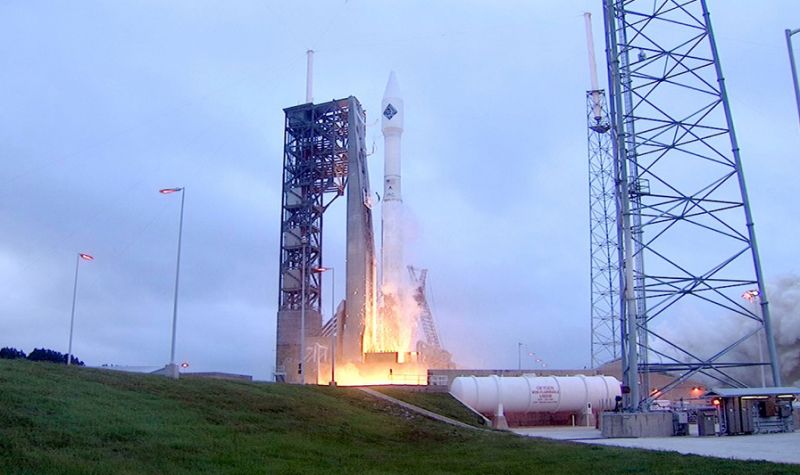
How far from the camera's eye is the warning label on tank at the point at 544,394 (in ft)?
166

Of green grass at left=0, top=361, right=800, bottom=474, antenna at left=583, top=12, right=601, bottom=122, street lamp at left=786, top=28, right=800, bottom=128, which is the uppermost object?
antenna at left=583, top=12, right=601, bottom=122

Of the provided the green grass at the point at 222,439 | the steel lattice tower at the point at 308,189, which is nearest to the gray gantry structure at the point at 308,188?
the steel lattice tower at the point at 308,189

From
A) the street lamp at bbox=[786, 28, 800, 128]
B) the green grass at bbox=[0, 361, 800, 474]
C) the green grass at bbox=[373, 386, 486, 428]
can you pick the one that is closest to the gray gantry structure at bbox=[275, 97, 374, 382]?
the green grass at bbox=[373, 386, 486, 428]

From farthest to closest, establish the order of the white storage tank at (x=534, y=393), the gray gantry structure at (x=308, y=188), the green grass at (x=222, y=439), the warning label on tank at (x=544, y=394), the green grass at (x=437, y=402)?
1. the gray gantry structure at (x=308, y=188)
2. the warning label on tank at (x=544, y=394)
3. the white storage tank at (x=534, y=393)
4. the green grass at (x=437, y=402)
5. the green grass at (x=222, y=439)

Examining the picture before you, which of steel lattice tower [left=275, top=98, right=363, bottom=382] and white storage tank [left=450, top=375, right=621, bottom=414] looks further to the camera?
steel lattice tower [left=275, top=98, right=363, bottom=382]

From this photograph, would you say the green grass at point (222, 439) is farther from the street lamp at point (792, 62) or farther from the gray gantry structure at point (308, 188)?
the gray gantry structure at point (308, 188)

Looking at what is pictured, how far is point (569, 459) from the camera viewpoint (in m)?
21.7

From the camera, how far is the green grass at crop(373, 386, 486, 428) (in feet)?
147

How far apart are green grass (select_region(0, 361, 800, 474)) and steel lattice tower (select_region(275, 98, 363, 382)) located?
35.0 metres

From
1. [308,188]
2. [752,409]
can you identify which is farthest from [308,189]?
[752,409]

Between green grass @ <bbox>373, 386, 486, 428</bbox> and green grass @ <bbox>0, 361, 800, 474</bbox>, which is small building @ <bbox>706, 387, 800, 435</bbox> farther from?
green grass @ <bbox>373, 386, 486, 428</bbox>

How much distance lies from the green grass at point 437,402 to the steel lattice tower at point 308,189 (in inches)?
799

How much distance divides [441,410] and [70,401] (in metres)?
25.7

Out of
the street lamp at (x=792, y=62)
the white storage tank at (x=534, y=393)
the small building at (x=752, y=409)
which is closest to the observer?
the street lamp at (x=792, y=62)
